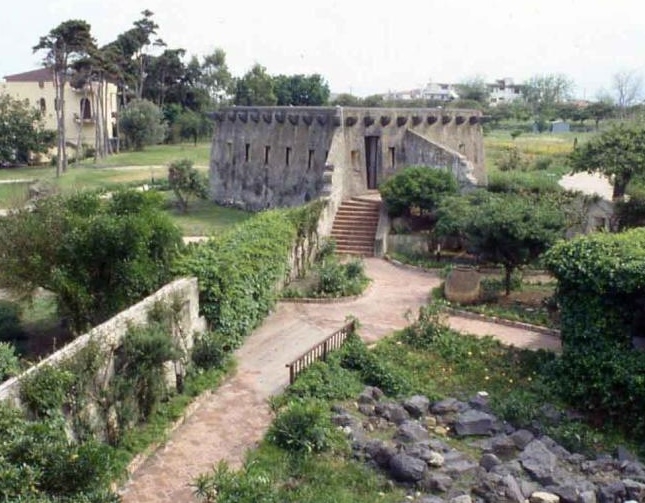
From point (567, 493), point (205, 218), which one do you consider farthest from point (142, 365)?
point (205, 218)

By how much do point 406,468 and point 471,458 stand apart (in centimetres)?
162

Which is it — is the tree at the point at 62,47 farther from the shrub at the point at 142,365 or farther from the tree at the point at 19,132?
the shrub at the point at 142,365

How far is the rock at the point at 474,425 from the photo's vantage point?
1359 cm

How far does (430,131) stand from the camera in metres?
31.6

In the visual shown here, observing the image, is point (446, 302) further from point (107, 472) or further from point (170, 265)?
point (107, 472)

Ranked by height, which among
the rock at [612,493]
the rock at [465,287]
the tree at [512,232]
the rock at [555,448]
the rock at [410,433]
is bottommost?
the rock at [612,493]

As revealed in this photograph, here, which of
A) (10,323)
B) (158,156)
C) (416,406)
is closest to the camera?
(416,406)

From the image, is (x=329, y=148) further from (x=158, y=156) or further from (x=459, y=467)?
(x=158, y=156)

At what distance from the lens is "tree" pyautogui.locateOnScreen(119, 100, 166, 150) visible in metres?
58.9

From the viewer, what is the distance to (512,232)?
749 inches

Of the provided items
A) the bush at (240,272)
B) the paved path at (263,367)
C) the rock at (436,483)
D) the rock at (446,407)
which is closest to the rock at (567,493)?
the rock at (436,483)

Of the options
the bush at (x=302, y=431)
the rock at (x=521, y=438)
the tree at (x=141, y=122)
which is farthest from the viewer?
the tree at (x=141, y=122)

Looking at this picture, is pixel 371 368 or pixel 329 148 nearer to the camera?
pixel 371 368

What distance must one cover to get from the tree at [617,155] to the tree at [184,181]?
1658 centimetres
